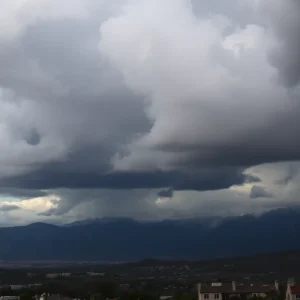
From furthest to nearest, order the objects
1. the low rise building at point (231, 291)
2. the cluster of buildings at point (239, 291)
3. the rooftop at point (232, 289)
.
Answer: the rooftop at point (232, 289) → the low rise building at point (231, 291) → the cluster of buildings at point (239, 291)

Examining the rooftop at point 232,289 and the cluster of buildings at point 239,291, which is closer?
the cluster of buildings at point 239,291

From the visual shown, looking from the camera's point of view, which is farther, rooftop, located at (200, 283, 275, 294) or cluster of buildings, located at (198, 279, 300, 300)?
rooftop, located at (200, 283, 275, 294)

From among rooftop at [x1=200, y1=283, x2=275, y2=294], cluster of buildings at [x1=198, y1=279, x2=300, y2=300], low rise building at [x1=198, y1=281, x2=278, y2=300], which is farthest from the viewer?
rooftop at [x1=200, y1=283, x2=275, y2=294]

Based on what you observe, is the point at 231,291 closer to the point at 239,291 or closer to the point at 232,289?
the point at 239,291

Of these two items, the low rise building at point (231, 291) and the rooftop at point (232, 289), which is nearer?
the low rise building at point (231, 291)

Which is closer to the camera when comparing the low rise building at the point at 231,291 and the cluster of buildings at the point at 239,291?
the cluster of buildings at the point at 239,291

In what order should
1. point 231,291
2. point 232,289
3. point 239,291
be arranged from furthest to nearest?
point 232,289, point 239,291, point 231,291

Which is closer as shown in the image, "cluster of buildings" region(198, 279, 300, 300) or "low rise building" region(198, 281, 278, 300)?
"cluster of buildings" region(198, 279, 300, 300)

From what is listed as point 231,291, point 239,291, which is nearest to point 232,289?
point 239,291

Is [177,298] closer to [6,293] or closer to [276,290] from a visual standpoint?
[276,290]

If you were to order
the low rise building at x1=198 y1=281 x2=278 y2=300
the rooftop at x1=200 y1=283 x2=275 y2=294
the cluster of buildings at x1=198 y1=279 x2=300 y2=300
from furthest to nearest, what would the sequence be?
the rooftop at x1=200 y1=283 x2=275 y2=294
the low rise building at x1=198 y1=281 x2=278 y2=300
the cluster of buildings at x1=198 y1=279 x2=300 y2=300

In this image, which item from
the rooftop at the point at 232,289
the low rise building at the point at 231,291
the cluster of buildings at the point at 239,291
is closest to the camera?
the cluster of buildings at the point at 239,291
